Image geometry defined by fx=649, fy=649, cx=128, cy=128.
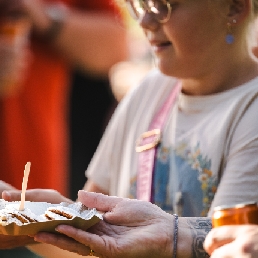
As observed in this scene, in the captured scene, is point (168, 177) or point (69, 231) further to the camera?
point (168, 177)

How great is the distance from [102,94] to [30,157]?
409 mm

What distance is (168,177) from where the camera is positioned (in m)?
1.55

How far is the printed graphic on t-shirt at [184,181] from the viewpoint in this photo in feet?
4.85

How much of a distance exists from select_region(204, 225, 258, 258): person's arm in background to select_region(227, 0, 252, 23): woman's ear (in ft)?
2.02

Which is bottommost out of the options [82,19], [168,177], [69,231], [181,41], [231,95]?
[69,231]

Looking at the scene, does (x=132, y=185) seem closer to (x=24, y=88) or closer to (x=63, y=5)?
(x=24, y=88)

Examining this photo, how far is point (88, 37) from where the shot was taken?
2.46m

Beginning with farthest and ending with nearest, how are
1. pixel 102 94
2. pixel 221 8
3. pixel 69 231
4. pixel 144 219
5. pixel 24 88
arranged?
pixel 102 94
pixel 24 88
pixel 221 8
pixel 144 219
pixel 69 231

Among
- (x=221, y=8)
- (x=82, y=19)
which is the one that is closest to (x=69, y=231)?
(x=221, y=8)

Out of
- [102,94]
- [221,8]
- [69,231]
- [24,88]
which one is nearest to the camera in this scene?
[69,231]

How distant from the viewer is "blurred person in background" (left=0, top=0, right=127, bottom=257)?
232 cm

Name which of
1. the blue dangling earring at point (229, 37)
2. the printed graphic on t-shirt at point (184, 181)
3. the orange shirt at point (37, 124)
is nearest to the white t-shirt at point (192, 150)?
the printed graphic on t-shirt at point (184, 181)

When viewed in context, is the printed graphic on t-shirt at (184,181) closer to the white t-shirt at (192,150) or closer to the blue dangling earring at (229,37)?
the white t-shirt at (192,150)

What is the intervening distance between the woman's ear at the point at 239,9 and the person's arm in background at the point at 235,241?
615mm
